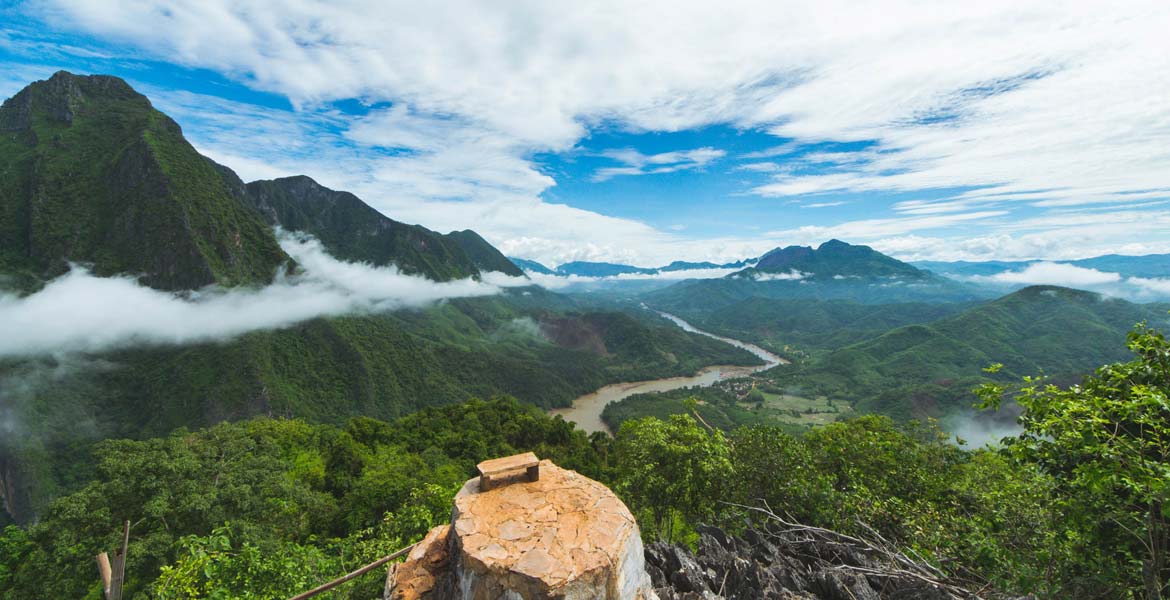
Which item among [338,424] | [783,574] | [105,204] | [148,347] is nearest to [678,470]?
[783,574]

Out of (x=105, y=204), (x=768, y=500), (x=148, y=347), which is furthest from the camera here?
(x=105, y=204)

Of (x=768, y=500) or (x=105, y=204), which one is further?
(x=105, y=204)

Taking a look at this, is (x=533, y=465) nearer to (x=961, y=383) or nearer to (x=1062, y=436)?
(x=1062, y=436)

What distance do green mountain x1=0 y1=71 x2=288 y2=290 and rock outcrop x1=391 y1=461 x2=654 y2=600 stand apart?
7915 inches

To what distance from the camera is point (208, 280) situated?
154 meters

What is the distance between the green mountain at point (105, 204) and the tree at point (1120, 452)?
20820cm

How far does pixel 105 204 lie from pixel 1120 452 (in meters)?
249

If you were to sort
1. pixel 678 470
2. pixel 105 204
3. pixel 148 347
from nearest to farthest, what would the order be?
pixel 678 470, pixel 148 347, pixel 105 204

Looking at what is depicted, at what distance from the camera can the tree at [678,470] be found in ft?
58.5

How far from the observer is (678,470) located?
61.5 feet

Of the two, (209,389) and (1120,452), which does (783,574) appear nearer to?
(1120,452)

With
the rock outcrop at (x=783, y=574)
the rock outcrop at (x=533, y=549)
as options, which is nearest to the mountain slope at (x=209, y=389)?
the rock outcrop at (x=533, y=549)

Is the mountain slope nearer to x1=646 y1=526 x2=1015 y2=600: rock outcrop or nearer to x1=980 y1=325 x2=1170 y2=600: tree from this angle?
x1=646 y1=526 x2=1015 y2=600: rock outcrop

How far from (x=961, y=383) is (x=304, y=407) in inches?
8351
